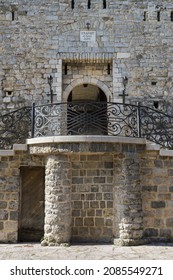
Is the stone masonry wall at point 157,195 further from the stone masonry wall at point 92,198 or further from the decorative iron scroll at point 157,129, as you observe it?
the stone masonry wall at point 92,198

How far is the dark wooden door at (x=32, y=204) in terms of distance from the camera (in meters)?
6.46

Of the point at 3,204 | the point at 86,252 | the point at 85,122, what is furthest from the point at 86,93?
the point at 86,252

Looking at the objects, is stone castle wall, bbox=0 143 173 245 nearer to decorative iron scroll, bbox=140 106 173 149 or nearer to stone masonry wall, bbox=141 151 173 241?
stone masonry wall, bbox=141 151 173 241

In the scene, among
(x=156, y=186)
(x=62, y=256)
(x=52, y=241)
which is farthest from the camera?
(x=156, y=186)

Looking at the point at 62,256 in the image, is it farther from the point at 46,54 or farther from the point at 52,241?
the point at 46,54

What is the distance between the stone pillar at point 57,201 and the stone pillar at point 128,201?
3.11 ft

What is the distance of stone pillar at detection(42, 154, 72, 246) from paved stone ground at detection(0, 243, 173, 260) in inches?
9.7

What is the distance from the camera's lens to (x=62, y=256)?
5.09 m

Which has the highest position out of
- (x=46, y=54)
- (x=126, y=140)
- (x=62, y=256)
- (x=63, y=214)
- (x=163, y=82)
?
(x=46, y=54)

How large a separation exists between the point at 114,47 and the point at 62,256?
727cm

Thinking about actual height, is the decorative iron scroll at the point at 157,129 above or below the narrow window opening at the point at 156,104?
below

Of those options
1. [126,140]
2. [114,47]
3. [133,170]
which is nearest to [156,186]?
[133,170]

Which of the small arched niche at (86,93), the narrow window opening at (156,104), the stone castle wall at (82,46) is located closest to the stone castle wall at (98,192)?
the narrow window opening at (156,104)

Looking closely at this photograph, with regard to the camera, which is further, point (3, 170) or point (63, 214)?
point (3, 170)
